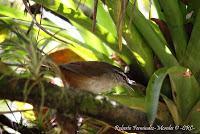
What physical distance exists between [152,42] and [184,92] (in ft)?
0.40

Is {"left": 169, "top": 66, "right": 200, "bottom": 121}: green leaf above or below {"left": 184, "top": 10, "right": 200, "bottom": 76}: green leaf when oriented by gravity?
below

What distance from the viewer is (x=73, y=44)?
864mm

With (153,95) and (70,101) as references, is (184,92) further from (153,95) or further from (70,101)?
(70,101)

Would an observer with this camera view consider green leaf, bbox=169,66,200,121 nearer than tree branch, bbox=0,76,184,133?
No

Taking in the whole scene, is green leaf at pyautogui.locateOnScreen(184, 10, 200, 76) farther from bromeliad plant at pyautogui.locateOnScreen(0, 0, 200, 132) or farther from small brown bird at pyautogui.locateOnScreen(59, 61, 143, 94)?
small brown bird at pyautogui.locateOnScreen(59, 61, 143, 94)

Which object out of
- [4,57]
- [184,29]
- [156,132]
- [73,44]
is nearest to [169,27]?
[184,29]

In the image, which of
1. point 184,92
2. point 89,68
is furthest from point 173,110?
point 89,68

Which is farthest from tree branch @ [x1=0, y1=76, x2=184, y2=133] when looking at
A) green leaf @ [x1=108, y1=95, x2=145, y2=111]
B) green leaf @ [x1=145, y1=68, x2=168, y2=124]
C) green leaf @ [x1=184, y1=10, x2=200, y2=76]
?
green leaf @ [x1=184, y1=10, x2=200, y2=76]

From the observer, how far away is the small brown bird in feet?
2.01

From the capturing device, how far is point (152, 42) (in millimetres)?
824

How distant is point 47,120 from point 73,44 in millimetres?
278

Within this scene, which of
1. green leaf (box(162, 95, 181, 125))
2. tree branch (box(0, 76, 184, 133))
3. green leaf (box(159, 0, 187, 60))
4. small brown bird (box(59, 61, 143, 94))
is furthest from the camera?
green leaf (box(159, 0, 187, 60))

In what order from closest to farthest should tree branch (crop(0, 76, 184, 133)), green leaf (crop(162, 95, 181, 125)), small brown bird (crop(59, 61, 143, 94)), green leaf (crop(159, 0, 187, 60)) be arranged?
tree branch (crop(0, 76, 184, 133)) < small brown bird (crop(59, 61, 143, 94)) < green leaf (crop(162, 95, 181, 125)) < green leaf (crop(159, 0, 187, 60))

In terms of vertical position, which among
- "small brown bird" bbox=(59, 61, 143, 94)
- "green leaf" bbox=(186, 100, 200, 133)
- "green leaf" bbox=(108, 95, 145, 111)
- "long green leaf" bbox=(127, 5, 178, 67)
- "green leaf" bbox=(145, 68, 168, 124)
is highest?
"long green leaf" bbox=(127, 5, 178, 67)
